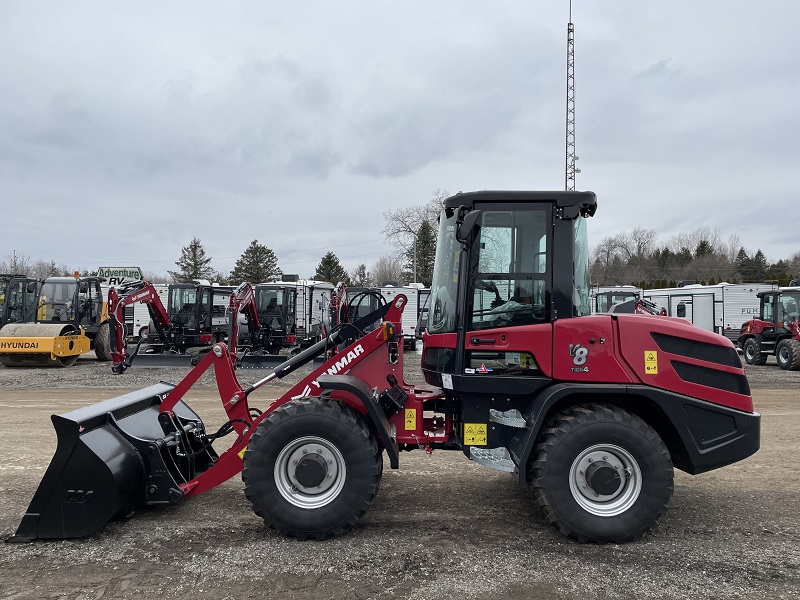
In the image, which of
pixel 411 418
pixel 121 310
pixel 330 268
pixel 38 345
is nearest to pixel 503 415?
pixel 411 418

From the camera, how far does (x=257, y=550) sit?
435 centimetres

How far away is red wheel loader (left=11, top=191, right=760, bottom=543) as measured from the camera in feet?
14.6

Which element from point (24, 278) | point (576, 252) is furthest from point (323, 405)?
point (24, 278)

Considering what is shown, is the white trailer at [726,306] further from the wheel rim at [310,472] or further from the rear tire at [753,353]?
the wheel rim at [310,472]

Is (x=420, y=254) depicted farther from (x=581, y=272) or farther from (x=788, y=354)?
Answer: (x=581, y=272)

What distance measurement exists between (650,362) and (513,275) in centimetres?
123

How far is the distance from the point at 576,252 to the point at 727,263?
69988mm

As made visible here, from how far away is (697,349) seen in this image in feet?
15.6

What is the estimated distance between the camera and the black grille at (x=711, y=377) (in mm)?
4684

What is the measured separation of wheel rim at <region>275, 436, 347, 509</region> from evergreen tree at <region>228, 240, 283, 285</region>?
6480 centimetres

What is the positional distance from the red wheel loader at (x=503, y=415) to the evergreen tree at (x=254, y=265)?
64.5 metres

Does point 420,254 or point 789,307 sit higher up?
point 420,254

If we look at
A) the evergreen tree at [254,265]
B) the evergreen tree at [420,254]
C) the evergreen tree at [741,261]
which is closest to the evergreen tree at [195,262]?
the evergreen tree at [254,265]

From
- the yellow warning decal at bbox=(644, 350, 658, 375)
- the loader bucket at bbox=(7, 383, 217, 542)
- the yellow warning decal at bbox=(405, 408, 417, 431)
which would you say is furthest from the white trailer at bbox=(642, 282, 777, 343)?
the loader bucket at bbox=(7, 383, 217, 542)
